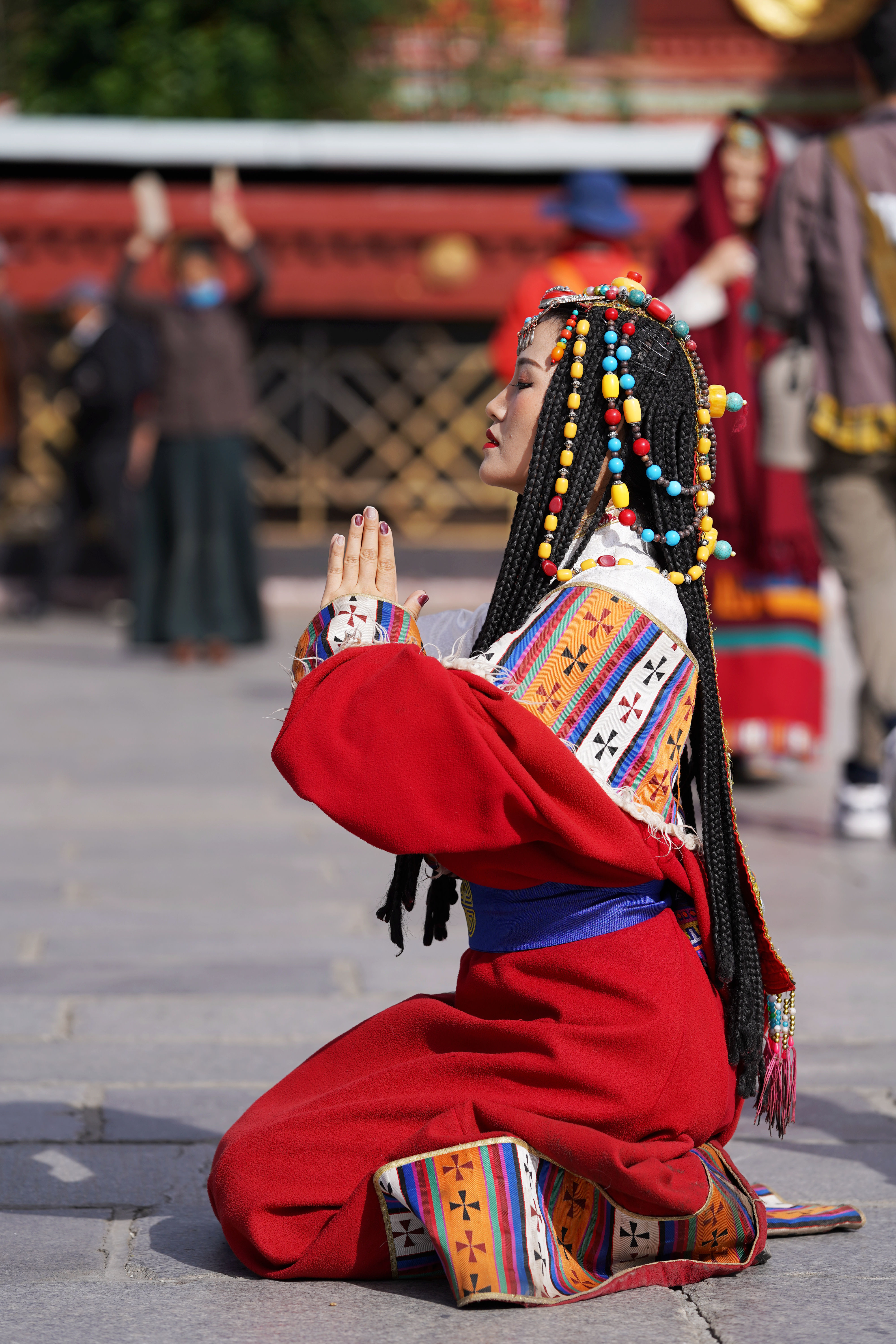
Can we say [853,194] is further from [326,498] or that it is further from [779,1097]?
[326,498]

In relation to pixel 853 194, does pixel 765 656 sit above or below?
below

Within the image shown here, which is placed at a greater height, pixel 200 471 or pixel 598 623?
pixel 200 471

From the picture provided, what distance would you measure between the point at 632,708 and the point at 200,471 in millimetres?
7220

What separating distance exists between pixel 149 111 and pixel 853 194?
13.0 metres

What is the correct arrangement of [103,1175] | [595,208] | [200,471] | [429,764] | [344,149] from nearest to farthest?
1. [429,764]
2. [103,1175]
3. [595,208]
4. [200,471]
5. [344,149]

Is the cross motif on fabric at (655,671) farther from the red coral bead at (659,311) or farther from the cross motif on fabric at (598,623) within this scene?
the red coral bead at (659,311)

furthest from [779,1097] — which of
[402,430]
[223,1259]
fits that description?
[402,430]

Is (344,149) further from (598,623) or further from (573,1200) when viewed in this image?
(573,1200)

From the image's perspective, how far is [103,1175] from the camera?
281 cm

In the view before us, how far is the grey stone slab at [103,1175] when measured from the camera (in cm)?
271

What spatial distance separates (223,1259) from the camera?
8.21 feet

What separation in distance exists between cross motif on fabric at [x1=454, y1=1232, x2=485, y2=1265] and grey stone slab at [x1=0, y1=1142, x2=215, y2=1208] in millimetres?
571

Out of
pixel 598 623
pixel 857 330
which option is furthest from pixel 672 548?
pixel 857 330

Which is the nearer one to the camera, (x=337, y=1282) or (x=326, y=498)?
(x=337, y=1282)
